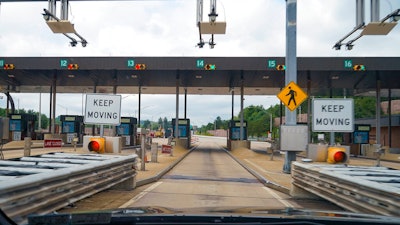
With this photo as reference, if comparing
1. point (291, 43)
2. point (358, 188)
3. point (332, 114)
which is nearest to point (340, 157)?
point (332, 114)

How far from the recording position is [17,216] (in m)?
4.79

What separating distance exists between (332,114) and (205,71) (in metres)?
20.7

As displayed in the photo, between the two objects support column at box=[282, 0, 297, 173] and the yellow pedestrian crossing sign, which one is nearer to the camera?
the yellow pedestrian crossing sign

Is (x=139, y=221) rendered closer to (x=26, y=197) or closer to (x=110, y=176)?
(x=26, y=197)

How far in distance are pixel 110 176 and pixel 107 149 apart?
13.9 feet

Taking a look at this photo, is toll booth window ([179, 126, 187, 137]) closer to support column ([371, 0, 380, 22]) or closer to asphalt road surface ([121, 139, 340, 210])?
asphalt road surface ([121, 139, 340, 210])

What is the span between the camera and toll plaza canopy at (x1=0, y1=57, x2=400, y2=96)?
97.0 feet

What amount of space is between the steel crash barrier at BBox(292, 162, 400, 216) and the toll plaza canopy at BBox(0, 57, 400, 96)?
68.1 feet

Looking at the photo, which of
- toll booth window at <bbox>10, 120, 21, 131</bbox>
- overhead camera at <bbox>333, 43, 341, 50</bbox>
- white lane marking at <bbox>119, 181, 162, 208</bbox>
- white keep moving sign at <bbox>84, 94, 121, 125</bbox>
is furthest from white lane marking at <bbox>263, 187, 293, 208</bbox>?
toll booth window at <bbox>10, 120, 21, 131</bbox>

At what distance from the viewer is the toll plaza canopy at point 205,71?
1164 inches

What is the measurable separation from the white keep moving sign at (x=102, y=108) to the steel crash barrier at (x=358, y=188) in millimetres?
6491

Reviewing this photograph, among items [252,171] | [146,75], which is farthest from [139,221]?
[146,75]

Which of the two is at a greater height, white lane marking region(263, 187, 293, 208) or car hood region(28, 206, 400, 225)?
car hood region(28, 206, 400, 225)

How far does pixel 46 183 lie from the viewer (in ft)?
19.4
